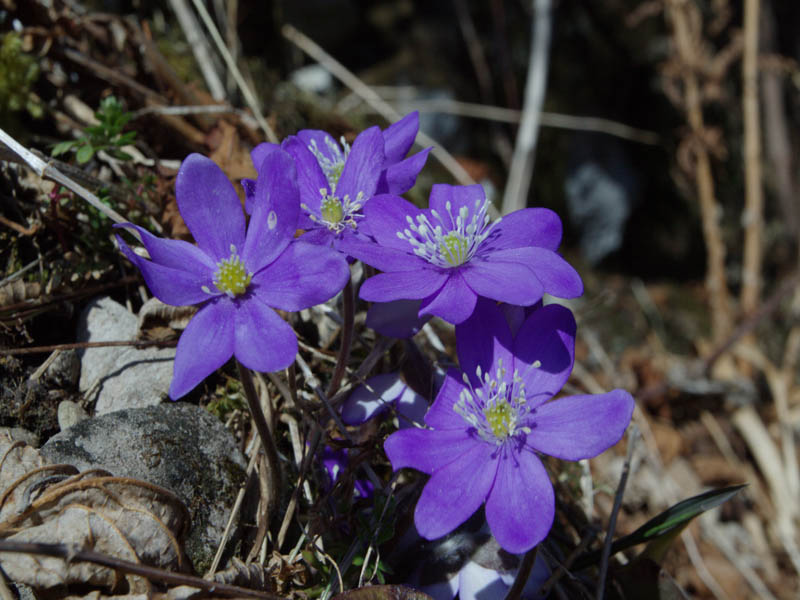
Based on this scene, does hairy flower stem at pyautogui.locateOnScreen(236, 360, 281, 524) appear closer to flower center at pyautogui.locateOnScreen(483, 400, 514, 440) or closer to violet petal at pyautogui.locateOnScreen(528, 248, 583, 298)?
flower center at pyautogui.locateOnScreen(483, 400, 514, 440)

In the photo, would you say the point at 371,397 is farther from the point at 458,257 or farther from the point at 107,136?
the point at 107,136

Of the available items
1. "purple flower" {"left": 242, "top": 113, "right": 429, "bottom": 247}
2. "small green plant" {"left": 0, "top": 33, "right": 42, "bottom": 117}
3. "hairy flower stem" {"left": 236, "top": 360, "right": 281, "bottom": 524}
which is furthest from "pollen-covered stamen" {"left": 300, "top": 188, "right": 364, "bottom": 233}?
"small green plant" {"left": 0, "top": 33, "right": 42, "bottom": 117}

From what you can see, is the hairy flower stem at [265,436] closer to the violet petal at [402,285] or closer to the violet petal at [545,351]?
the violet petal at [402,285]

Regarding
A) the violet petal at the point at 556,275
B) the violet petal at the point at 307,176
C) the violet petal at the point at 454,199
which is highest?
the violet petal at the point at 454,199

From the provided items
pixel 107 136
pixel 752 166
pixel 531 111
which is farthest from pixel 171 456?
pixel 752 166

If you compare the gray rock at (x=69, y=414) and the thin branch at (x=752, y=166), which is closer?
the gray rock at (x=69, y=414)

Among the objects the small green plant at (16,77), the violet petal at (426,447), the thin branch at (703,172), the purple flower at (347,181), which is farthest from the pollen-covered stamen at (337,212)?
the thin branch at (703,172)

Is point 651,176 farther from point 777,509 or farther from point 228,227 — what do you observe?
point 228,227
